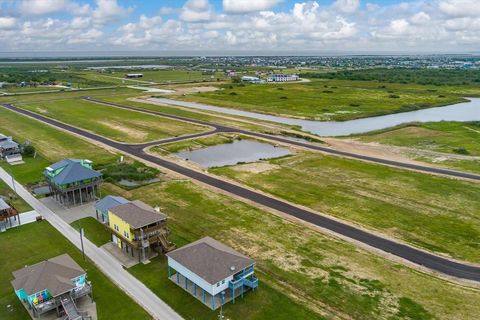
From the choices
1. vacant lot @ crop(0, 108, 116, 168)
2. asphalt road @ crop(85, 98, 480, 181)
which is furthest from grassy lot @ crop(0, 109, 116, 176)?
asphalt road @ crop(85, 98, 480, 181)

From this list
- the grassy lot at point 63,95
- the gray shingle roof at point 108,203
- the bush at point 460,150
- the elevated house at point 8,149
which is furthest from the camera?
the grassy lot at point 63,95

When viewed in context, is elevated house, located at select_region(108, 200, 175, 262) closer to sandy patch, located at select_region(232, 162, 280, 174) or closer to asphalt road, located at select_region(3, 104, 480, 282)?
asphalt road, located at select_region(3, 104, 480, 282)

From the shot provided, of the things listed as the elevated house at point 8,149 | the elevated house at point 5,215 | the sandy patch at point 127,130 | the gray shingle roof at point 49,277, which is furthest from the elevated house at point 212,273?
Answer: the sandy patch at point 127,130

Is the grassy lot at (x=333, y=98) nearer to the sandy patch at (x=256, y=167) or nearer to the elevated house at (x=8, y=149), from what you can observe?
the sandy patch at (x=256, y=167)

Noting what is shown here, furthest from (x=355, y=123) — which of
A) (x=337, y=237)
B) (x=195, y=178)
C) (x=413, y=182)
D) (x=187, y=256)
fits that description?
(x=187, y=256)

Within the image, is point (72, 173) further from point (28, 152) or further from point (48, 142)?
point (48, 142)
